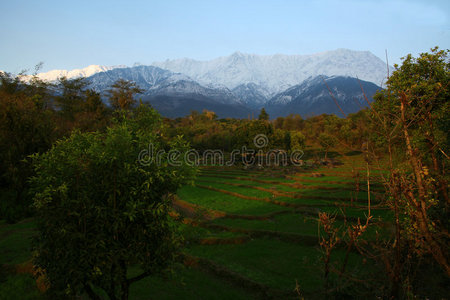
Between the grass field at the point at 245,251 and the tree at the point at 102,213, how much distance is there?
4.48ft

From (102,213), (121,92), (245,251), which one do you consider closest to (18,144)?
(245,251)

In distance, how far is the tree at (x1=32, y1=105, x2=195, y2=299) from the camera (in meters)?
7.98

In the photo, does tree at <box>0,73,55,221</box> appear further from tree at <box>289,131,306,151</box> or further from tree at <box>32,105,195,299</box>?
tree at <box>289,131,306,151</box>

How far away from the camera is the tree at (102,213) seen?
26.2ft

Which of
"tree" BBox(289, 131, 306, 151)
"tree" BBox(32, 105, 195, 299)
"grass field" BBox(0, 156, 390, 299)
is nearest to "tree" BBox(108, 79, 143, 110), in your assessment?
"grass field" BBox(0, 156, 390, 299)

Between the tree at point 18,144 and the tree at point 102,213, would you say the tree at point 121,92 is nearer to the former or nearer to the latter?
the tree at point 18,144

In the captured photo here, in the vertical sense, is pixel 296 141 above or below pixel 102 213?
above

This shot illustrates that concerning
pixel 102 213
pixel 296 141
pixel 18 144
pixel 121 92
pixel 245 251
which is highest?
pixel 121 92

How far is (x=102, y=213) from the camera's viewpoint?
8.20 meters

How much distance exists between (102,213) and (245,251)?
13768 mm

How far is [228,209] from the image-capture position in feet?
105

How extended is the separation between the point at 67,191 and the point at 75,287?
2747 millimetres

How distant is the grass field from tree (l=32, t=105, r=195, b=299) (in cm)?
137

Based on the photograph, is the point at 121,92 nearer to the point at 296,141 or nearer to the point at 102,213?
the point at 296,141
